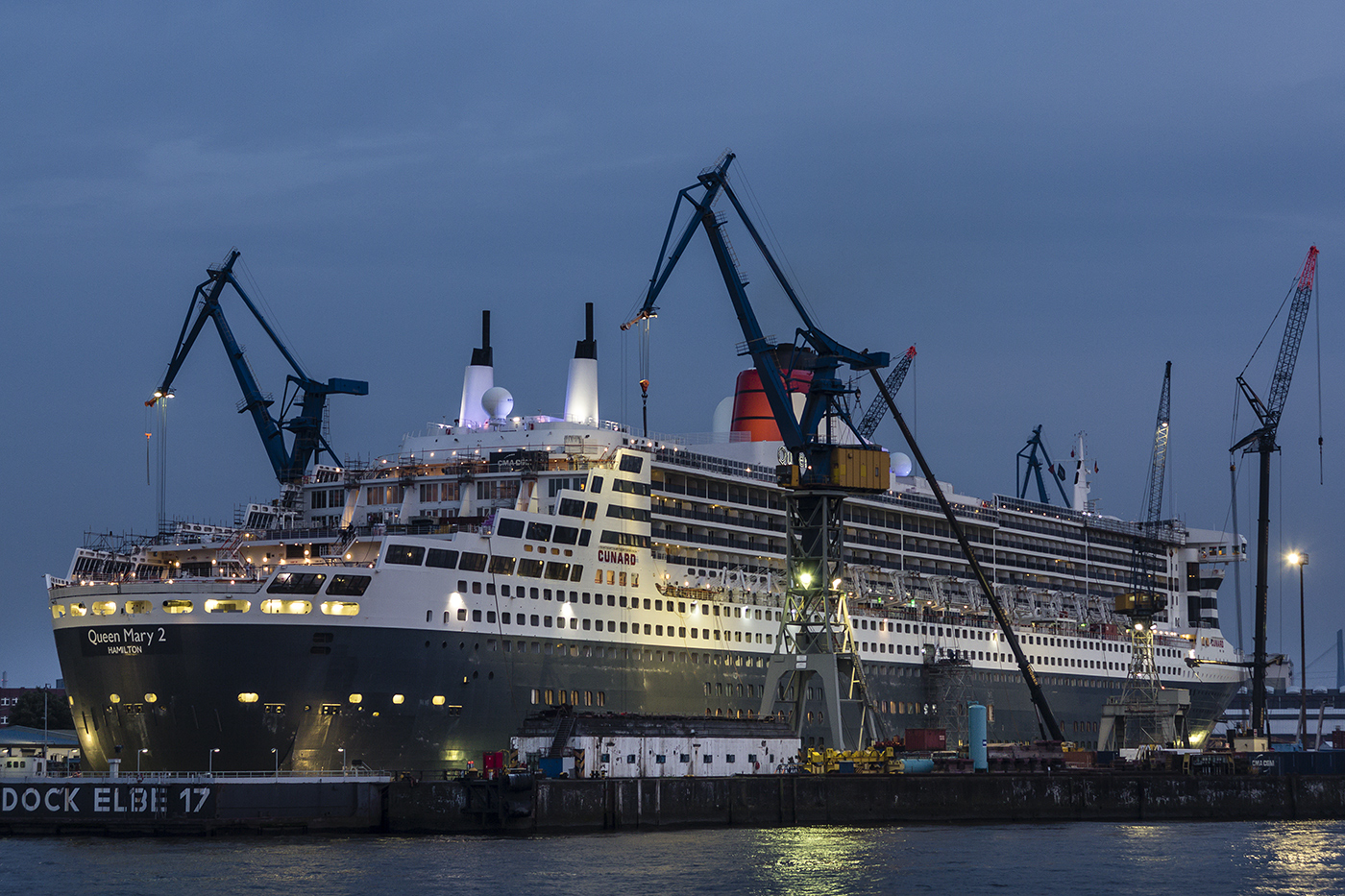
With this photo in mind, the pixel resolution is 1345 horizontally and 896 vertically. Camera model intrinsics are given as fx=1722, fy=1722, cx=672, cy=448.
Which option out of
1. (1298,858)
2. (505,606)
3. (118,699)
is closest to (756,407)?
(505,606)

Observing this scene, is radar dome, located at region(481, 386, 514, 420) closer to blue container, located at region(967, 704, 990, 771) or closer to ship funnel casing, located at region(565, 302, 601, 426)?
ship funnel casing, located at region(565, 302, 601, 426)

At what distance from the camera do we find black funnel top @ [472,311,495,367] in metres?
83.9

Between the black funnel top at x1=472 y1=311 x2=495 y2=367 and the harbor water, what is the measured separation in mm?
29033

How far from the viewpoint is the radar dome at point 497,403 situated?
80812mm

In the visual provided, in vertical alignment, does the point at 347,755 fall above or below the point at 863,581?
below

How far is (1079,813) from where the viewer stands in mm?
70188

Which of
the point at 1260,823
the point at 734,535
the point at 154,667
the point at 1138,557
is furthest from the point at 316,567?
the point at 1138,557

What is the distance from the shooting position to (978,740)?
73875 mm

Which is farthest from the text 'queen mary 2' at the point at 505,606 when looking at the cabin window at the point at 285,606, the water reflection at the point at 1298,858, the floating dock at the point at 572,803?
the water reflection at the point at 1298,858

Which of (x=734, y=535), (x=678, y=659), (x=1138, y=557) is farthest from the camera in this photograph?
(x=1138, y=557)

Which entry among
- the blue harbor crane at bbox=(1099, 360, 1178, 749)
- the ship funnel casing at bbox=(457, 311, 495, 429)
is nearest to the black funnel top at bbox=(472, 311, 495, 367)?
the ship funnel casing at bbox=(457, 311, 495, 429)

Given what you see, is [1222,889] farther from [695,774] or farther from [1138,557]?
[1138,557]

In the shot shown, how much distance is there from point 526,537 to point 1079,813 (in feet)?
82.8

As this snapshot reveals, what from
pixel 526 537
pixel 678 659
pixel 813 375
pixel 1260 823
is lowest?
pixel 1260 823
